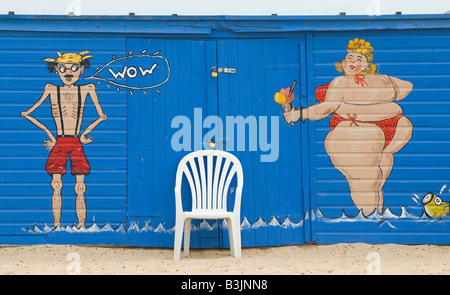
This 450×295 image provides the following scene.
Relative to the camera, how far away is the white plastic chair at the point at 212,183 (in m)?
5.82

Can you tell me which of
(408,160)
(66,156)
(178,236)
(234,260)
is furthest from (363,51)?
(66,156)

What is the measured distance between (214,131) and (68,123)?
153 centimetres

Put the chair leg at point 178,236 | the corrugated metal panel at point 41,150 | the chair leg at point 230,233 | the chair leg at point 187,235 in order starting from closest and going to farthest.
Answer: the chair leg at point 178,236, the chair leg at point 230,233, the chair leg at point 187,235, the corrugated metal panel at point 41,150

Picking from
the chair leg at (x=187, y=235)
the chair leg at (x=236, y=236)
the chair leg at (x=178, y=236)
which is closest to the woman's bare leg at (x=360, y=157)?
the chair leg at (x=236, y=236)

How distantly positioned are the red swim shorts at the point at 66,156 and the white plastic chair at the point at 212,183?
3.46 feet

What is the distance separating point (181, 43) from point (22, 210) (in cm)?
240

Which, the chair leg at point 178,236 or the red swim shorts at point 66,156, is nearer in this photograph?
the chair leg at point 178,236

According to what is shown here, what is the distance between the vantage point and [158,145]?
6.20 m

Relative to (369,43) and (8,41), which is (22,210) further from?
(369,43)

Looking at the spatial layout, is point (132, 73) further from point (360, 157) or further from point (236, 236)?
point (360, 157)

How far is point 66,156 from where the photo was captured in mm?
6172

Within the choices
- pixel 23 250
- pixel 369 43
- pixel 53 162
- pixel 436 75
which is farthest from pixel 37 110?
pixel 436 75

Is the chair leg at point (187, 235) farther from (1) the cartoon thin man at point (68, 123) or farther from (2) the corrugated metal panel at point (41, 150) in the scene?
(1) the cartoon thin man at point (68, 123)

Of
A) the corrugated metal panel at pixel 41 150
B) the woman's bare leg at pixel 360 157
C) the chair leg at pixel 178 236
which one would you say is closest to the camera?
the chair leg at pixel 178 236
